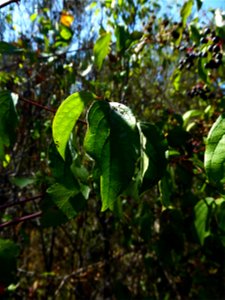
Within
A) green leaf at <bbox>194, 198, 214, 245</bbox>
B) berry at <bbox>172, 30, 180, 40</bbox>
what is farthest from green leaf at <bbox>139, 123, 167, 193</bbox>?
berry at <bbox>172, 30, 180, 40</bbox>

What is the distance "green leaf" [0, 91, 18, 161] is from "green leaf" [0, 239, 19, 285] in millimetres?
546

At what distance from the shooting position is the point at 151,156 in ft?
2.38

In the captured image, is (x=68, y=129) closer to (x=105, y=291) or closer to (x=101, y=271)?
(x=105, y=291)

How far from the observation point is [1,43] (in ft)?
3.15

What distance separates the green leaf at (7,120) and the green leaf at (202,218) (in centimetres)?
82

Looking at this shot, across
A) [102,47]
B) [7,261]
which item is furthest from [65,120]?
[102,47]

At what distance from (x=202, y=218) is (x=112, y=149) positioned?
0.91m

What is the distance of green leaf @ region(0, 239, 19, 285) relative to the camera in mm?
1264

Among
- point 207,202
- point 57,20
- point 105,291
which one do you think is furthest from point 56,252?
point 207,202

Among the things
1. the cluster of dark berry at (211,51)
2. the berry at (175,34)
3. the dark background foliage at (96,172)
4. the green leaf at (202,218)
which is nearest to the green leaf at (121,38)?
the dark background foliage at (96,172)

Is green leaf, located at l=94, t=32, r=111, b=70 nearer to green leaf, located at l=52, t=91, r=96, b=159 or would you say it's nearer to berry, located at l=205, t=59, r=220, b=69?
berry, located at l=205, t=59, r=220, b=69

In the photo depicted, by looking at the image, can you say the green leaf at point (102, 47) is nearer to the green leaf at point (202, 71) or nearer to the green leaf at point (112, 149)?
the green leaf at point (202, 71)

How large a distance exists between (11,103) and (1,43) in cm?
→ 17

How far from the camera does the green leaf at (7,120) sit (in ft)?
2.88
